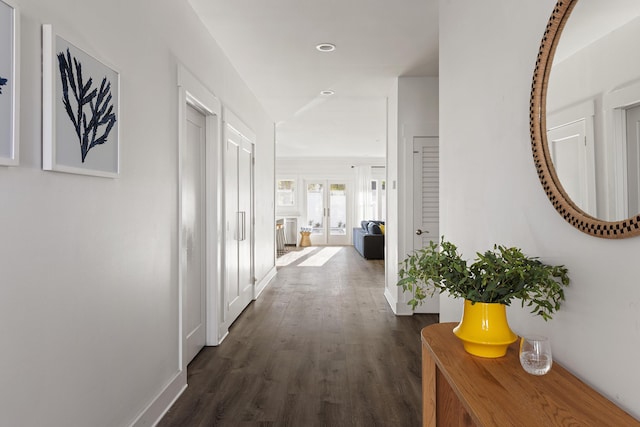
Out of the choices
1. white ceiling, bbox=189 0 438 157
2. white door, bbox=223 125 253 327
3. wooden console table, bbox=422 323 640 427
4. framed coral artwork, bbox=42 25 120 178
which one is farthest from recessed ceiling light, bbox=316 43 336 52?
wooden console table, bbox=422 323 640 427

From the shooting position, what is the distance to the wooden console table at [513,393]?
0.98m

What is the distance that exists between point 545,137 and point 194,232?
8.82 ft

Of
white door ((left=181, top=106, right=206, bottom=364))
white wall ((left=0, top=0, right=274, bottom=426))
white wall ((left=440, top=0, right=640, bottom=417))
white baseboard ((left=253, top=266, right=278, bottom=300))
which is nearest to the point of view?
white wall ((left=440, top=0, right=640, bottom=417))

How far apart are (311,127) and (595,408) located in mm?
6957

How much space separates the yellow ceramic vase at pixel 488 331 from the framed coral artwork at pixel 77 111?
1.45 meters

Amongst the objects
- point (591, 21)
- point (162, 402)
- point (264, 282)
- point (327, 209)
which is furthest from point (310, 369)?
point (327, 209)

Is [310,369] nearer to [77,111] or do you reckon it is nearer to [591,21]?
[77,111]

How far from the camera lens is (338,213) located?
41.2 ft

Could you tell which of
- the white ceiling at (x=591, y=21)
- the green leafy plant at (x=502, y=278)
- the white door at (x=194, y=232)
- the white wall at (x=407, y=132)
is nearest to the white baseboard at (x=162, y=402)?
the white door at (x=194, y=232)

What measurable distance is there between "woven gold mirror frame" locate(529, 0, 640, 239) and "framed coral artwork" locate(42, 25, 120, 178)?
1.58 metres

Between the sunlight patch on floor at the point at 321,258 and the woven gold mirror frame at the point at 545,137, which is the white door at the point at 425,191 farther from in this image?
the sunlight patch on floor at the point at 321,258

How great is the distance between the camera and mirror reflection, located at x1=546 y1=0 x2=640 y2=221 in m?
0.99

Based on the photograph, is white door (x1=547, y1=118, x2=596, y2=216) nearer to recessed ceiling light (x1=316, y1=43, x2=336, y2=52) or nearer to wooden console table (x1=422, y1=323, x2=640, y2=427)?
wooden console table (x1=422, y1=323, x2=640, y2=427)

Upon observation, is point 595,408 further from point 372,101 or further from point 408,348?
point 372,101
